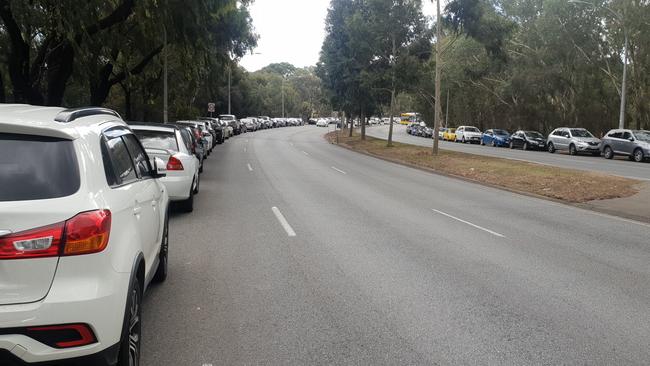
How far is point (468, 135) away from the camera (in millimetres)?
55969

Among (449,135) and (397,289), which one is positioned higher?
(449,135)

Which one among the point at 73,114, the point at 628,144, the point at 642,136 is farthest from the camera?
the point at 628,144

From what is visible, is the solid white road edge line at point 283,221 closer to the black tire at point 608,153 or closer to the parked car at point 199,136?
the parked car at point 199,136

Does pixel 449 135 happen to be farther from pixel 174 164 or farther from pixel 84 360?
pixel 84 360

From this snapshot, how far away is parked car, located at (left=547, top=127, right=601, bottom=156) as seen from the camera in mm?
35969

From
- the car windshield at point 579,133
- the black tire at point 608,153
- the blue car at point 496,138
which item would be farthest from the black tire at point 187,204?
the blue car at point 496,138

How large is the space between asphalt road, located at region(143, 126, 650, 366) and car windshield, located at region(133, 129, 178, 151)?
1.51 meters

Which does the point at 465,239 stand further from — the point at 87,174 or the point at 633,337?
the point at 87,174

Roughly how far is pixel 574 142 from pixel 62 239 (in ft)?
124

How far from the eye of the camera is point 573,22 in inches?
1738

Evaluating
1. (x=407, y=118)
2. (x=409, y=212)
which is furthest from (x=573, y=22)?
(x=407, y=118)

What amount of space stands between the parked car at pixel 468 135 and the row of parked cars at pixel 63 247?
5354cm

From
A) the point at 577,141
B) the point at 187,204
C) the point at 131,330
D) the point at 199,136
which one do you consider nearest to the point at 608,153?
the point at 577,141

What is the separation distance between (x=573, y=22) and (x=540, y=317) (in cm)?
4408
